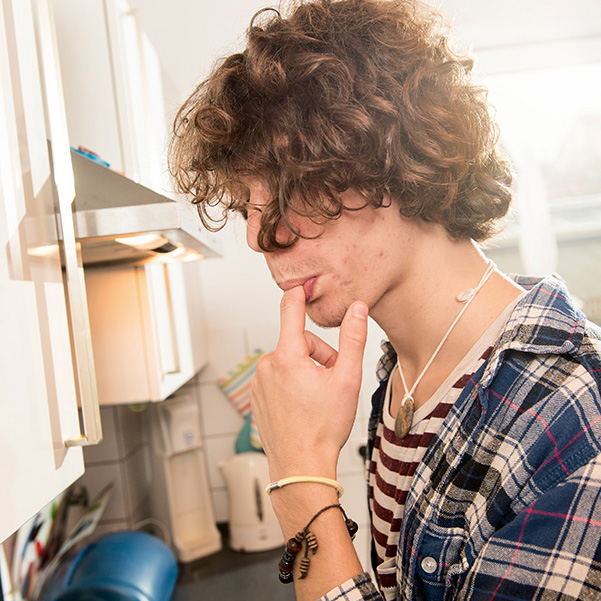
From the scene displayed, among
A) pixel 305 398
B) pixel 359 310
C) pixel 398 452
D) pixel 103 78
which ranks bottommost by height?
pixel 398 452

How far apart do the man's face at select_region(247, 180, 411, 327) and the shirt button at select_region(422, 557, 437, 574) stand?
32 centimetres

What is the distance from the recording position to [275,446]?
75 centimetres

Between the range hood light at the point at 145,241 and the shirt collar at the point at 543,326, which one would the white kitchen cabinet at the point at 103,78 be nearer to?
the range hood light at the point at 145,241

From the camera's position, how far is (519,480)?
626 mm

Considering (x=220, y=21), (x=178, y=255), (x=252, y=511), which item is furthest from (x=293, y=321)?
(x=220, y=21)

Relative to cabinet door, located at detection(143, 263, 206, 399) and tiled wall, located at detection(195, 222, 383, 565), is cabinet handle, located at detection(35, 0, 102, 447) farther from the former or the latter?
tiled wall, located at detection(195, 222, 383, 565)

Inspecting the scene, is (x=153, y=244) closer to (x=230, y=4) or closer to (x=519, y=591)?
(x=519, y=591)

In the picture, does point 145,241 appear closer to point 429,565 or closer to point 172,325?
point 172,325

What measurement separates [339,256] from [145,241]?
1.38ft

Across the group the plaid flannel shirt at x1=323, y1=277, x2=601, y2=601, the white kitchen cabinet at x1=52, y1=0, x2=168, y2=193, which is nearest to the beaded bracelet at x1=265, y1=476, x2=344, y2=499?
the plaid flannel shirt at x1=323, y1=277, x2=601, y2=601

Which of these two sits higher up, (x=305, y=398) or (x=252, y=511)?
(x=305, y=398)

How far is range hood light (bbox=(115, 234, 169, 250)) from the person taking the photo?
1.01 m

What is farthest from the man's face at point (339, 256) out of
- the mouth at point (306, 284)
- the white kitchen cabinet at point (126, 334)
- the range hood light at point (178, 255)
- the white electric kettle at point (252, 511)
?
the white electric kettle at point (252, 511)

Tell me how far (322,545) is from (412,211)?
17.9 inches
